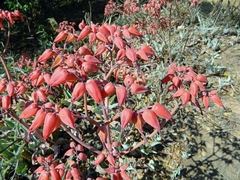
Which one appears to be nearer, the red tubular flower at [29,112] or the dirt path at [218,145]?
the red tubular flower at [29,112]

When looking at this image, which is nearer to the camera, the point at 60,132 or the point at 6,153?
the point at 6,153

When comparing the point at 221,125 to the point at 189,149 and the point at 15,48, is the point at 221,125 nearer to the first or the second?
the point at 189,149

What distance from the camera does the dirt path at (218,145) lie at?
184cm

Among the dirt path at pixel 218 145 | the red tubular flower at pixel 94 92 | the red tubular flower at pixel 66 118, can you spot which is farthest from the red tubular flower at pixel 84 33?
the dirt path at pixel 218 145

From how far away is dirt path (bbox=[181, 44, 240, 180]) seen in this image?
6.04 feet

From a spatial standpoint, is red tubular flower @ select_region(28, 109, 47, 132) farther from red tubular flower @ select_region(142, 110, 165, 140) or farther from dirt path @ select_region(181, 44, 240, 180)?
dirt path @ select_region(181, 44, 240, 180)

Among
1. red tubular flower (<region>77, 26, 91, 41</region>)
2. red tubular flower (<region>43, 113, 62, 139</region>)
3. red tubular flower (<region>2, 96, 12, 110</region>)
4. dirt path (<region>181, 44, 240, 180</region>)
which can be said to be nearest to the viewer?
red tubular flower (<region>43, 113, 62, 139</region>)

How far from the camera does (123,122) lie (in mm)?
929

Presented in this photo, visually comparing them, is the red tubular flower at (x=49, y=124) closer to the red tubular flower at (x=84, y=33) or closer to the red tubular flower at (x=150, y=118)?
the red tubular flower at (x=150, y=118)

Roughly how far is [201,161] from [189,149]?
0.58 ft

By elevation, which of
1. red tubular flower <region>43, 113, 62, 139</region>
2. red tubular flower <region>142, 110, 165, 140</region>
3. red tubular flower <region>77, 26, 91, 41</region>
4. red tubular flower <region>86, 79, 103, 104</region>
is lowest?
red tubular flower <region>142, 110, 165, 140</region>

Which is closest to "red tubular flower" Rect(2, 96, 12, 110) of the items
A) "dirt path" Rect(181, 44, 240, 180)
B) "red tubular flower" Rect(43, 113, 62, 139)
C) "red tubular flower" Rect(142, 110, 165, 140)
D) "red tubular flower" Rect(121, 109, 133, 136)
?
"red tubular flower" Rect(43, 113, 62, 139)

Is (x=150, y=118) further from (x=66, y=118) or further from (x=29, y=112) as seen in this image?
(x=29, y=112)

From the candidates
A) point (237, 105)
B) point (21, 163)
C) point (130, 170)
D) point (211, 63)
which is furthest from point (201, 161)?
point (21, 163)
